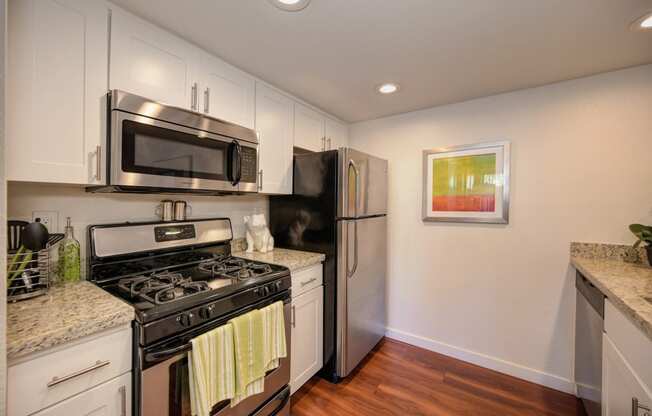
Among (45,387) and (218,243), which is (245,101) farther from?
(45,387)

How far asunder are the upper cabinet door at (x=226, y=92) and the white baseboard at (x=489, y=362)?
2.42m

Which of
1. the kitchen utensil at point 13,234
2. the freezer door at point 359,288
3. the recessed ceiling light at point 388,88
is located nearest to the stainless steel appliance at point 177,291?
the kitchen utensil at point 13,234

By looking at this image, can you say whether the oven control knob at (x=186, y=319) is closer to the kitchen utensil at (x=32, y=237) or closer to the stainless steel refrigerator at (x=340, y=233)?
the kitchen utensil at (x=32, y=237)

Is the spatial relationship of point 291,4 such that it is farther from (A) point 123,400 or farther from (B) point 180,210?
(A) point 123,400

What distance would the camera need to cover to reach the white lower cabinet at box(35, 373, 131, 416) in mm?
845

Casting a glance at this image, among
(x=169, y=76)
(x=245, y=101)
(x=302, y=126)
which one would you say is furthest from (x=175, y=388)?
(x=302, y=126)

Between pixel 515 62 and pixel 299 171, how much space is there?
64.4 inches

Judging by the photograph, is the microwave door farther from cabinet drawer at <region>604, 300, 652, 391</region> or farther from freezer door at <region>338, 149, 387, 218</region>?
cabinet drawer at <region>604, 300, 652, 391</region>

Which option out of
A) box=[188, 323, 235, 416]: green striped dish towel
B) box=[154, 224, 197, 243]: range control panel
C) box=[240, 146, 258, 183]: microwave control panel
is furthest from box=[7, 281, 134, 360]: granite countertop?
box=[240, 146, 258, 183]: microwave control panel

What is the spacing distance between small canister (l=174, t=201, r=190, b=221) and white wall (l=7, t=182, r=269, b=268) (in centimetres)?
8

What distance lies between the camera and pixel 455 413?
1.72 meters

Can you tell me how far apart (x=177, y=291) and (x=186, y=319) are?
219 mm

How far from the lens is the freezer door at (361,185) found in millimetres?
1933

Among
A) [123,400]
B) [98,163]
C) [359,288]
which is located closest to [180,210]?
[98,163]
